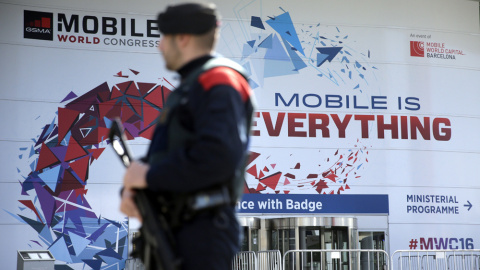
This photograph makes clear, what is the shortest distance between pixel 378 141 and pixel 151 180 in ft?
47.3

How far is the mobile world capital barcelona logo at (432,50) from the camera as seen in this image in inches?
669

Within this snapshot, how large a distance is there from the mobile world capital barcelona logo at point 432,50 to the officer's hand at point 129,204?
1515cm

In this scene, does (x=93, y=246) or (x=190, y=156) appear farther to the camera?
(x=93, y=246)

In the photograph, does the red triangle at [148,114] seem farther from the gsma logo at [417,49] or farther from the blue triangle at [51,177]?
the gsma logo at [417,49]

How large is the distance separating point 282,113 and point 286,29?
1.95 meters

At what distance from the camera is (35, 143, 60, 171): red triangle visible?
49.0ft

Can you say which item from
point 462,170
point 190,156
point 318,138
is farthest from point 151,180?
point 462,170

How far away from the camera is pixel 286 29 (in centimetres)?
1648

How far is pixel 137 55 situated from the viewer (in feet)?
51.6

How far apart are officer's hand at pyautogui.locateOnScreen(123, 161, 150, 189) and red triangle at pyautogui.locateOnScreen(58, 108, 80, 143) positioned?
1306cm

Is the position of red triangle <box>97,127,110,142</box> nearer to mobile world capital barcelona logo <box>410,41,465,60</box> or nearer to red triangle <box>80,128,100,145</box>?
red triangle <box>80,128,100,145</box>

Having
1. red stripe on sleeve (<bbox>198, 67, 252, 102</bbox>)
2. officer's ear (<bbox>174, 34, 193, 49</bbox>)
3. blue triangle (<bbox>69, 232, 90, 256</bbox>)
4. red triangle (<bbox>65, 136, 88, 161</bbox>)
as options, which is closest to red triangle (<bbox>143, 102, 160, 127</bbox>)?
red triangle (<bbox>65, 136, 88, 161</bbox>)

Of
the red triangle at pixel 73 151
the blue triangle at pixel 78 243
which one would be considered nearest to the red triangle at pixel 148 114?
the red triangle at pixel 73 151

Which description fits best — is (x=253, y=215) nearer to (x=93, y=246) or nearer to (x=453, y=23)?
(x=93, y=246)
